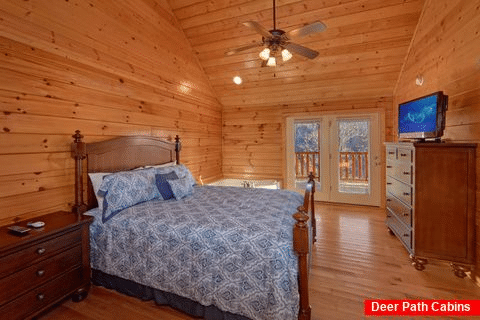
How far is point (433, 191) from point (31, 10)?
Result: 13.4 ft

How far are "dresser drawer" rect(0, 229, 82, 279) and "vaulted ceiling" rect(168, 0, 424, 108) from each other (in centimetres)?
334

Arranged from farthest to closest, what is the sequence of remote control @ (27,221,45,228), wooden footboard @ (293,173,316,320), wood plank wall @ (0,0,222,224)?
wood plank wall @ (0,0,222,224) → remote control @ (27,221,45,228) → wooden footboard @ (293,173,316,320)

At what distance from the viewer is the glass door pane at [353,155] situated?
16.6 feet

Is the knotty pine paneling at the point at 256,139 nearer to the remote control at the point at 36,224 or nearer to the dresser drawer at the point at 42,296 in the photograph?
the dresser drawer at the point at 42,296

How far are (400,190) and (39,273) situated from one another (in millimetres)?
3662

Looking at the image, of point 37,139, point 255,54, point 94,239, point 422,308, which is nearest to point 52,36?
point 37,139

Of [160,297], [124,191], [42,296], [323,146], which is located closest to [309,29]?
[124,191]

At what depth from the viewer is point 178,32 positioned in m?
3.96

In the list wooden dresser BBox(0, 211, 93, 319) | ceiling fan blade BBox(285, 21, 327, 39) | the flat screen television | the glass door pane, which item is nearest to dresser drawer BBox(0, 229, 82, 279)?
wooden dresser BBox(0, 211, 93, 319)

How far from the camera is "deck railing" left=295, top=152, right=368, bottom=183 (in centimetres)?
550

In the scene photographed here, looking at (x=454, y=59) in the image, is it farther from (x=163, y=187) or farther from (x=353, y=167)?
(x=163, y=187)

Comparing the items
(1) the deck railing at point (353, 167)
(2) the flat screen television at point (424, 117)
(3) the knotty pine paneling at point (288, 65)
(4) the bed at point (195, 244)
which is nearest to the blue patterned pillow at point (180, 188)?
(4) the bed at point (195, 244)

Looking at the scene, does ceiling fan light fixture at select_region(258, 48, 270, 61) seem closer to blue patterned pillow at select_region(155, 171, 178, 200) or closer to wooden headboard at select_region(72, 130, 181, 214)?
blue patterned pillow at select_region(155, 171, 178, 200)

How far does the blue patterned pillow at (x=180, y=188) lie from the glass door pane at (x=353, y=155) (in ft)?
11.4
